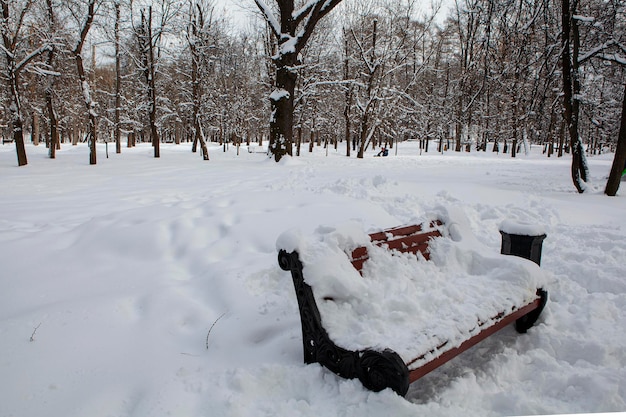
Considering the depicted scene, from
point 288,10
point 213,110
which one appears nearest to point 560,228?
point 288,10

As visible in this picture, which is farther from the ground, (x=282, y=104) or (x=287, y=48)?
(x=287, y=48)

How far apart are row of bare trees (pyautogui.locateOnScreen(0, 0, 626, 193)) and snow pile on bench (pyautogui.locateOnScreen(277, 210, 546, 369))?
9.03ft

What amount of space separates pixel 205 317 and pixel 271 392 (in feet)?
3.23

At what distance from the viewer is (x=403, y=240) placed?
283 cm

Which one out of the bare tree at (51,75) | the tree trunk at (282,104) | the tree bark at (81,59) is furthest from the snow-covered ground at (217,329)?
the bare tree at (51,75)

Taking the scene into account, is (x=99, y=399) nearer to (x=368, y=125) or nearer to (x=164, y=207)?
(x=164, y=207)

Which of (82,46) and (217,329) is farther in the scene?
(82,46)

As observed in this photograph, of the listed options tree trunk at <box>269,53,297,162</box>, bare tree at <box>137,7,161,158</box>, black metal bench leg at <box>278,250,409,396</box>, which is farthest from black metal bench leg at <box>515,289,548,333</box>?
bare tree at <box>137,7,161,158</box>

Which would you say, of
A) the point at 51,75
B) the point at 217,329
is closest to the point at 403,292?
the point at 217,329

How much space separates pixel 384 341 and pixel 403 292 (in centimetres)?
62

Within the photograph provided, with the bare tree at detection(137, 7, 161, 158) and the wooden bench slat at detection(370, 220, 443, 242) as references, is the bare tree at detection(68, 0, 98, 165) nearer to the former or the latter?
the bare tree at detection(137, 7, 161, 158)

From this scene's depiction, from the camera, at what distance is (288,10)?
11.3 meters

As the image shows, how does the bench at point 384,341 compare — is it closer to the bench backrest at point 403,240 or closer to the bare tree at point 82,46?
the bench backrest at point 403,240

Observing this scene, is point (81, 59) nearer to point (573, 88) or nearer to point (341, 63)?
point (341, 63)
